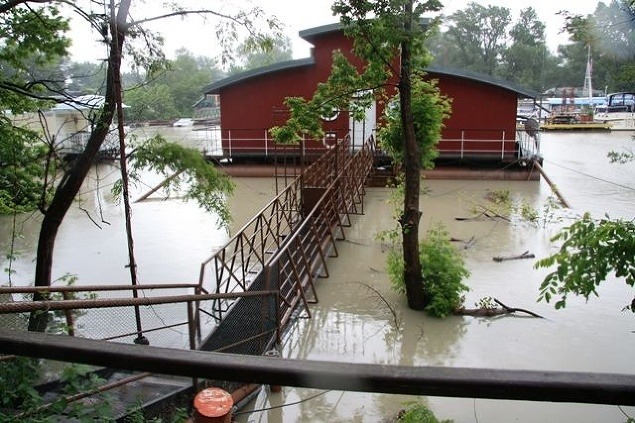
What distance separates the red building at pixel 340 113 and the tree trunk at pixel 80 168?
1404 centimetres

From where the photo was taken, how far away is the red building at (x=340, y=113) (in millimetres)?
20109

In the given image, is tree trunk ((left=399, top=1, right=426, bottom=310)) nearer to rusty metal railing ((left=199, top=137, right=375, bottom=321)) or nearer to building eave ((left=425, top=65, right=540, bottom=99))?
rusty metal railing ((left=199, top=137, right=375, bottom=321))

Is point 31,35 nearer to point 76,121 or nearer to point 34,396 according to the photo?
point 76,121

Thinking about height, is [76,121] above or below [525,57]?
below

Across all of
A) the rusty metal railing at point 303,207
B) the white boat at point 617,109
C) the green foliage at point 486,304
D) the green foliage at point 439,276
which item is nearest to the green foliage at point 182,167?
the rusty metal railing at point 303,207

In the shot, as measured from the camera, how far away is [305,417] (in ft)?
18.2

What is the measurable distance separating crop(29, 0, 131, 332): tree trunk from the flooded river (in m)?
0.28

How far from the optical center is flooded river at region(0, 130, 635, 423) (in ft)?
18.6

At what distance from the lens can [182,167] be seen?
3629 mm

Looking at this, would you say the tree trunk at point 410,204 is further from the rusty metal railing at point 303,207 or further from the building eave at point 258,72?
the building eave at point 258,72

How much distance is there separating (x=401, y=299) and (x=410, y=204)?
1.64 metres

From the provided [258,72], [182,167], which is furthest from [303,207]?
[258,72]

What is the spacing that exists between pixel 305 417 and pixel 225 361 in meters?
4.66

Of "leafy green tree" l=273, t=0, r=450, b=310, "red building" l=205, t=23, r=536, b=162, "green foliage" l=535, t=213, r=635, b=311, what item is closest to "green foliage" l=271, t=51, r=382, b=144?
"leafy green tree" l=273, t=0, r=450, b=310
